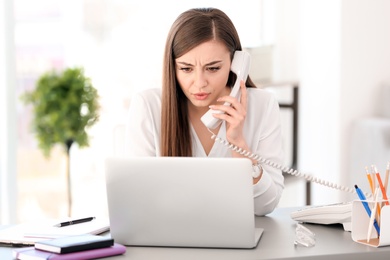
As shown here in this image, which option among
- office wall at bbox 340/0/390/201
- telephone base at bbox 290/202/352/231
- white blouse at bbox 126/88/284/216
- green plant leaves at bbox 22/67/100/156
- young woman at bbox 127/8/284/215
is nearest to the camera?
telephone base at bbox 290/202/352/231

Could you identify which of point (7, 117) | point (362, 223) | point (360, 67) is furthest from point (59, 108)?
point (362, 223)

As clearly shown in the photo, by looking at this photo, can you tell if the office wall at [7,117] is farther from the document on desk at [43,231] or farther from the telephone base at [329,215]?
the telephone base at [329,215]

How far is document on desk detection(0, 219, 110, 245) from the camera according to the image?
1.71 meters

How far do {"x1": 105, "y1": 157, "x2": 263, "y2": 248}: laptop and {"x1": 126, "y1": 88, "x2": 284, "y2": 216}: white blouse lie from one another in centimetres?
69

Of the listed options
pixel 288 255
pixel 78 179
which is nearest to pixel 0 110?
pixel 78 179

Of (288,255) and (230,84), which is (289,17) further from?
(288,255)

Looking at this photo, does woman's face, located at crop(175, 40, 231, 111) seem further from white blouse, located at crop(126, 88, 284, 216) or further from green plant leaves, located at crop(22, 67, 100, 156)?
green plant leaves, located at crop(22, 67, 100, 156)

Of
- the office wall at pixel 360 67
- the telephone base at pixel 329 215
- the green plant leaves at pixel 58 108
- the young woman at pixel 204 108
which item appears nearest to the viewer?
the telephone base at pixel 329 215

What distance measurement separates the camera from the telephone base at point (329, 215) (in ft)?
5.99

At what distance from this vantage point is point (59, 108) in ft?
12.1

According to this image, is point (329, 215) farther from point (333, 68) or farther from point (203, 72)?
point (333, 68)

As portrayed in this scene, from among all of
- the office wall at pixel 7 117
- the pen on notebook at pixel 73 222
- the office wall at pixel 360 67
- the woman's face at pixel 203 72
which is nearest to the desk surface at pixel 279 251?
the pen on notebook at pixel 73 222

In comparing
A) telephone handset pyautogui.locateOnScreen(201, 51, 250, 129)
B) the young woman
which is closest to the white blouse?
the young woman

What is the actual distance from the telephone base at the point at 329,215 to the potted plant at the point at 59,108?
201cm
